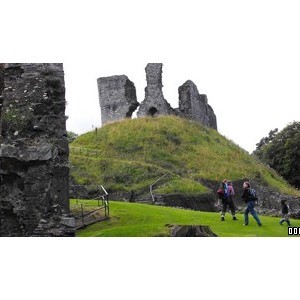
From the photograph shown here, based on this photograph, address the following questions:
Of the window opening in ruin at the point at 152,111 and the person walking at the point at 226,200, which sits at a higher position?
the window opening in ruin at the point at 152,111

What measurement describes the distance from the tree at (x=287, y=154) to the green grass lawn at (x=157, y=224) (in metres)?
31.5

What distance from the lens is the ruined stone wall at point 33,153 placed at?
15.5 meters

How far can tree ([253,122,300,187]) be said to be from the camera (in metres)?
52.8

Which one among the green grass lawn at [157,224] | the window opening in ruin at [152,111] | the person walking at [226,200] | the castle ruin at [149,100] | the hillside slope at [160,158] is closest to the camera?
the green grass lawn at [157,224]

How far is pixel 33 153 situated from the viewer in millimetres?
15656

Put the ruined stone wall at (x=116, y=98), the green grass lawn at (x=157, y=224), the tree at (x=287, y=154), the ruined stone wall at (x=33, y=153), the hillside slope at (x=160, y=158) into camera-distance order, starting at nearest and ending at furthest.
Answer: the ruined stone wall at (x=33, y=153), the green grass lawn at (x=157, y=224), the hillside slope at (x=160, y=158), the ruined stone wall at (x=116, y=98), the tree at (x=287, y=154)

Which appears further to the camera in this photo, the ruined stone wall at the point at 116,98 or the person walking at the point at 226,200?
the ruined stone wall at the point at 116,98

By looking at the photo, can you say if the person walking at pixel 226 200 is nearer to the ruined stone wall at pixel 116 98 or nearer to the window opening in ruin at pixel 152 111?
the window opening in ruin at pixel 152 111

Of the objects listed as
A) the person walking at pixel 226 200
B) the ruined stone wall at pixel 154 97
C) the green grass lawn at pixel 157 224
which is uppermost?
the ruined stone wall at pixel 154 97

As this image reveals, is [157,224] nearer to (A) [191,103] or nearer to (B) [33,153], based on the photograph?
(B) [33,153]

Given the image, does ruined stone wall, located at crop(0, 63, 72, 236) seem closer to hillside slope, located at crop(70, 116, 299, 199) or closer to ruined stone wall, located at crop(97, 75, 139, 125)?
hillside slope, located at crop(70, 116, 299, 199)

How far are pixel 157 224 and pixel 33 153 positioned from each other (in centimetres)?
466

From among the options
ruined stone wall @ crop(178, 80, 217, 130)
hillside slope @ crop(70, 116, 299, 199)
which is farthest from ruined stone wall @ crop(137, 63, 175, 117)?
hillside slope @ crop(70, 116, 299, 199)

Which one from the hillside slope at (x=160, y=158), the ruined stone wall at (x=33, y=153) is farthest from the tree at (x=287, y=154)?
the ruined stone wall at (x=33, y=153)
